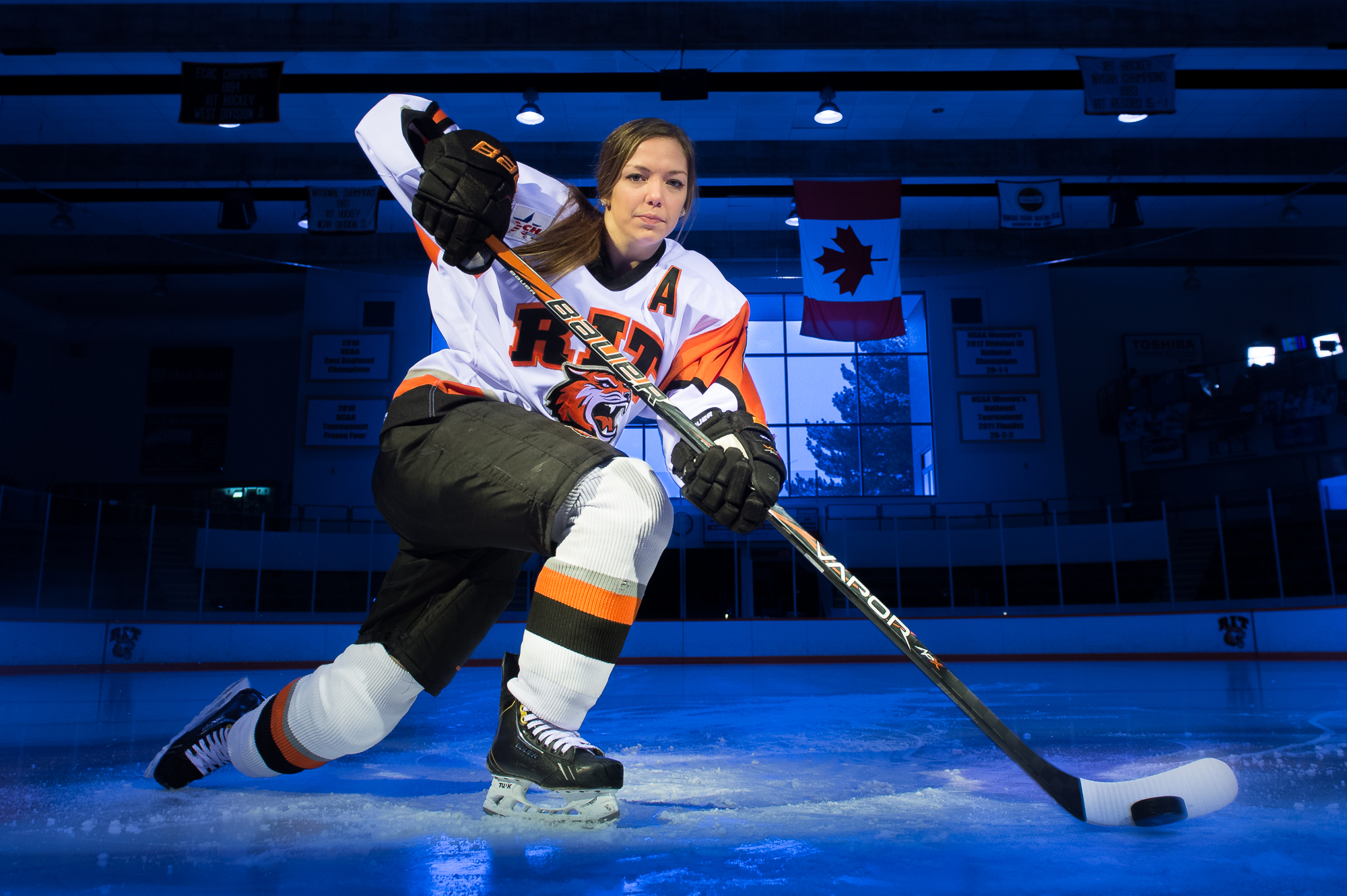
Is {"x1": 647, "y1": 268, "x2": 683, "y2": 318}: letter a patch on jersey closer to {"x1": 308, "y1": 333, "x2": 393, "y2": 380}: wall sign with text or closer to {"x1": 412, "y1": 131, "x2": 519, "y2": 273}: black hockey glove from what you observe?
{"x1": 412, "y1": 131, "x2": 519, "y2": 273}: black hockey glove

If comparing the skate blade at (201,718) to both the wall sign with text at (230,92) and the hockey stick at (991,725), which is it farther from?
the wall sign with text at (230,92)

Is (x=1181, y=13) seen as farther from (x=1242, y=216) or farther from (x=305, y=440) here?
(x=305, y=440)

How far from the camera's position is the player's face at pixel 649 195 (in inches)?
60.6

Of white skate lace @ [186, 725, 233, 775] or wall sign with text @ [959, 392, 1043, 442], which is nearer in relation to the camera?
white skate lace @ [186, 725, 233, 775]

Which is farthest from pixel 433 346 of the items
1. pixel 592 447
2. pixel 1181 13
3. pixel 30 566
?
pixel 592 447

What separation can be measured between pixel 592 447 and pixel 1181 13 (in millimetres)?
8617

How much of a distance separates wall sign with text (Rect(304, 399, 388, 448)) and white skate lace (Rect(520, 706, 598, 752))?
12.7 meters

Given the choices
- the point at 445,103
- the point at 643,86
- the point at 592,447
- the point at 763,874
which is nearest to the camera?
the point at 763,874

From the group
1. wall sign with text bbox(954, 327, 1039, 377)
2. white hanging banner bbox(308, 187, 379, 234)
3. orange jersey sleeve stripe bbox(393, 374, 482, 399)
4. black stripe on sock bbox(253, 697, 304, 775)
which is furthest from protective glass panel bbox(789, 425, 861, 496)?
orange jersey sleeve stripe bbox(393, 374, 482, 399)

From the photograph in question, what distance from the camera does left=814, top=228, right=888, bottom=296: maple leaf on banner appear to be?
8664mm

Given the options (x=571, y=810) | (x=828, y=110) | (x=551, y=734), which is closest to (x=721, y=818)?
(x=571, y=810)

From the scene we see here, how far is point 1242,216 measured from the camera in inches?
502

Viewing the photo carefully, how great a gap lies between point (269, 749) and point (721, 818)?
0.82 meters

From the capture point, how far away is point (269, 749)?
1567mm
